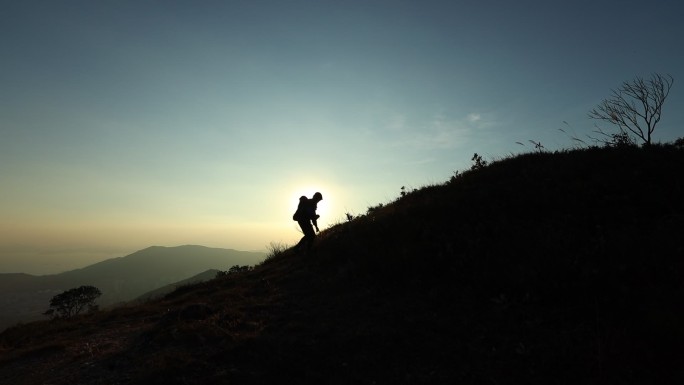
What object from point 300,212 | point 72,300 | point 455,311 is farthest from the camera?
point 72,300

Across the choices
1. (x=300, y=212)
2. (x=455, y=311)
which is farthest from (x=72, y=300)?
(x=455, y=311)

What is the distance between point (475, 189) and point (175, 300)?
10.5 meters

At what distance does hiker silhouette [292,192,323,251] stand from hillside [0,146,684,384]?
2.99m

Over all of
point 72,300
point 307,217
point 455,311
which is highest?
point 307,217

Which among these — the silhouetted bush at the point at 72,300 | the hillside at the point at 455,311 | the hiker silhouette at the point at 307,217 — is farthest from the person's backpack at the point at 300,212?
the silhouetted bush at the point at 72,300

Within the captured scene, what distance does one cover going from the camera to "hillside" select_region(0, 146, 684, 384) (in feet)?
19.5

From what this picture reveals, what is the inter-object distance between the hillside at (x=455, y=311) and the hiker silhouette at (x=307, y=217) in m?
2.99

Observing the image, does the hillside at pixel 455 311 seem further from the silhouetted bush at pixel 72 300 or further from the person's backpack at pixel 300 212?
the silhouetted bush at pixel 72 300

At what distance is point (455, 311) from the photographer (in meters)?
7.78

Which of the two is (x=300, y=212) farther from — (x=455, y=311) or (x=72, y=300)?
(x=72, y=300)

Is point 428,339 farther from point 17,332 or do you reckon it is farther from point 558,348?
point 17,332

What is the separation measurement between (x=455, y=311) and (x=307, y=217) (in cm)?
887

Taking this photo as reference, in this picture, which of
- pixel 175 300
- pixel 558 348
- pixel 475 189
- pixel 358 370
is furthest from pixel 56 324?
pixel 475 189

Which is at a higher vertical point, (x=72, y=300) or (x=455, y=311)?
(x=72, y=300)
